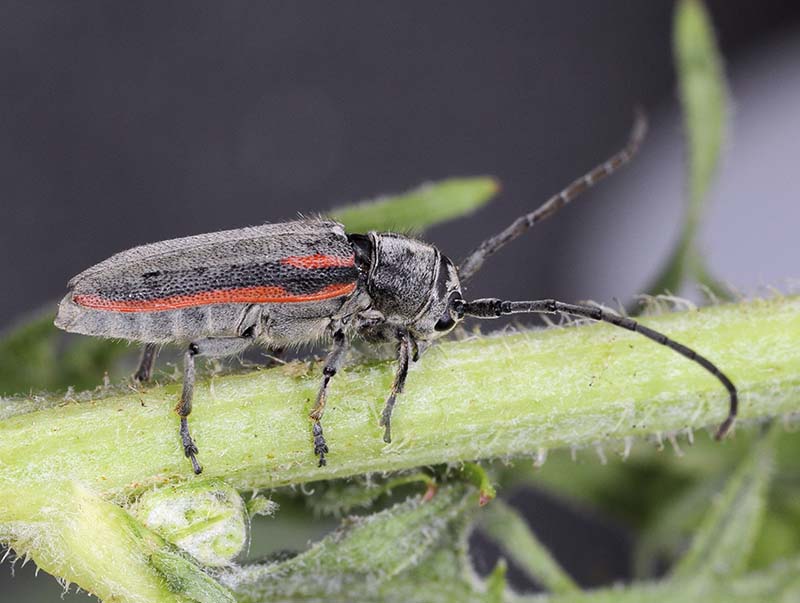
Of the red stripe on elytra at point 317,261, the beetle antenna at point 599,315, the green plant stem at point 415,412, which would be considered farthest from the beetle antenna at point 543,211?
the green plant stem at point 415,412

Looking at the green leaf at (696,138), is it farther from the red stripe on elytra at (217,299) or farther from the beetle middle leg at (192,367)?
the beetle middle leg at (192,367)

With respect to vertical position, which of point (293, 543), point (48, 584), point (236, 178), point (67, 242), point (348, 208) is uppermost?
point (348, 208)

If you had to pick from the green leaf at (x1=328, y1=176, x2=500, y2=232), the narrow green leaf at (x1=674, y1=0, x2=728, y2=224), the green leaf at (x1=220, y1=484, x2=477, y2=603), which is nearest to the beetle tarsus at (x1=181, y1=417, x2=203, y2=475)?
the green leaf at (x1=220, y1=484, x2=477, y2=603)

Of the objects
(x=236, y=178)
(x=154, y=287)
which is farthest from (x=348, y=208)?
(x=236, y=178)

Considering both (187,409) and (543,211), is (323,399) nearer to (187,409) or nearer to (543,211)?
(187,409)

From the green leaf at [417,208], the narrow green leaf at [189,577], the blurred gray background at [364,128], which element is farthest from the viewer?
the blurred gray background at [364,128]

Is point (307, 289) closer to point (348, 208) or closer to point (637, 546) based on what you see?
point (348, 208)
